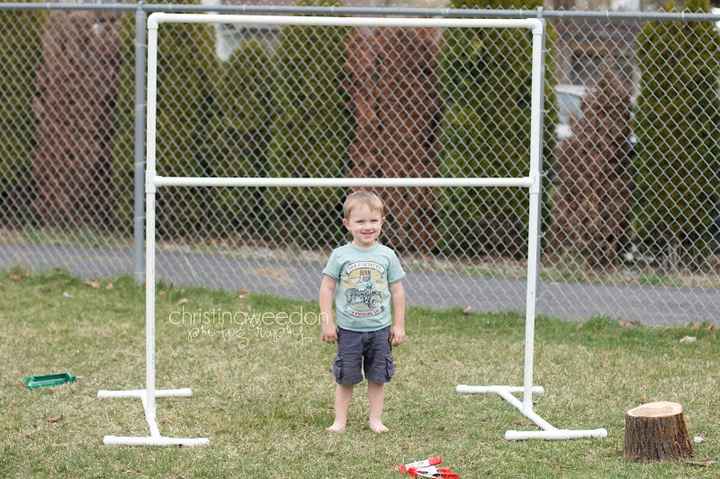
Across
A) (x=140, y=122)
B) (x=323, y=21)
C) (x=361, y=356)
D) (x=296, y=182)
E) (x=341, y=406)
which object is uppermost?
(x=323, y=21)

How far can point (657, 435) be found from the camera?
446 cm

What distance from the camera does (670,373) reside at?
6.21 metres

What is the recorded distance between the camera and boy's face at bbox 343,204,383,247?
15.9 feet

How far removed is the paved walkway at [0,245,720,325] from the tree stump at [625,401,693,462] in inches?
Answer: 126

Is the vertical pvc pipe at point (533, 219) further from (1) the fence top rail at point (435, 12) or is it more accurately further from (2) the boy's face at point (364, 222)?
(1) the fence top rail at point (435, 12)

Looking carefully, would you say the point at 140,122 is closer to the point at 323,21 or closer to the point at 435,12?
the point at 435,12

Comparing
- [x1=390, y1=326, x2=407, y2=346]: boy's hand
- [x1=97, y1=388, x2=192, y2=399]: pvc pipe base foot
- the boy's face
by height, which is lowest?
[x1=97, y1=388, x2=192, y2=399]: pvc pipe base foot

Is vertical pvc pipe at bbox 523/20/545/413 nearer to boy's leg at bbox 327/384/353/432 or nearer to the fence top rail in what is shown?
boy's leg at bbox 327/384/353/432

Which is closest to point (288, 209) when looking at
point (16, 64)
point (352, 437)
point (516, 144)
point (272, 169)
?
point (272, 169)

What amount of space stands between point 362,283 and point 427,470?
101 cm

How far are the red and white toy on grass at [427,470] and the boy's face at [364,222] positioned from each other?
1.09 m

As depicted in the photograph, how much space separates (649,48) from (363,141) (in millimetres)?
2548

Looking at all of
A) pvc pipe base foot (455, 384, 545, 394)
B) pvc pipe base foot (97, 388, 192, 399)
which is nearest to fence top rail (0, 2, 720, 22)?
pvc pipe base foot (97, 388, 192, 399)

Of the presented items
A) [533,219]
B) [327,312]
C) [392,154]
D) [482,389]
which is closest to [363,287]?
[327,312]
